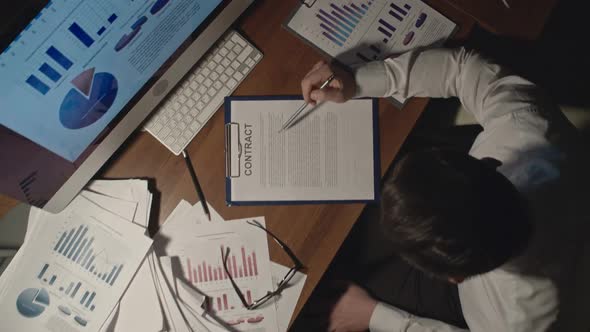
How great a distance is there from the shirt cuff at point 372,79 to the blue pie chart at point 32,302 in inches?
29.6

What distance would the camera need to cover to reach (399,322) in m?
1.01

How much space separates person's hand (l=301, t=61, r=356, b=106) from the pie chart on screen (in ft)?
1.21

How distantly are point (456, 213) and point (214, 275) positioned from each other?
19.4 inches

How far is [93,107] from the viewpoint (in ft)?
2.20

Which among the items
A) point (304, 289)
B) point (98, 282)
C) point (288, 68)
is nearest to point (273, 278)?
point (304, 289)

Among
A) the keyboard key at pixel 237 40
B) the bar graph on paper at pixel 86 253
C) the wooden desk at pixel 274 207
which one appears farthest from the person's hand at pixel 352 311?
the keyboard key at pixel 237 40

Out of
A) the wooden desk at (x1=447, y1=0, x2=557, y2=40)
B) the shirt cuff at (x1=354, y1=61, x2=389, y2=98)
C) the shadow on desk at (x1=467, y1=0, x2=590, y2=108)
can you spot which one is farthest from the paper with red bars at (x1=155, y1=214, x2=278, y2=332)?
the shadow on desk at (x1=467, y1=0, x2=590, y2=108)

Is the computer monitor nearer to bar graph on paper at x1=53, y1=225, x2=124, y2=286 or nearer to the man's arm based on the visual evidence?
bar graph on paper at x1=53, y1=225, x2=124, y2=286

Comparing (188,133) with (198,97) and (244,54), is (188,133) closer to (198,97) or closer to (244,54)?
(198,97)

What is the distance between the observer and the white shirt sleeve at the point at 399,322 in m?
0.95

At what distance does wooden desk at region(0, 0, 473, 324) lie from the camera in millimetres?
872

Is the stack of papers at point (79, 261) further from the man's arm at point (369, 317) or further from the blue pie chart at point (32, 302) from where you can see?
the man's arm at point (369, 317)

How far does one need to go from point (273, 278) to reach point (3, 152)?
20.4 inches

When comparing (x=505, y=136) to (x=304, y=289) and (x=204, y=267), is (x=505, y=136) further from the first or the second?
(x=204, y=267)
